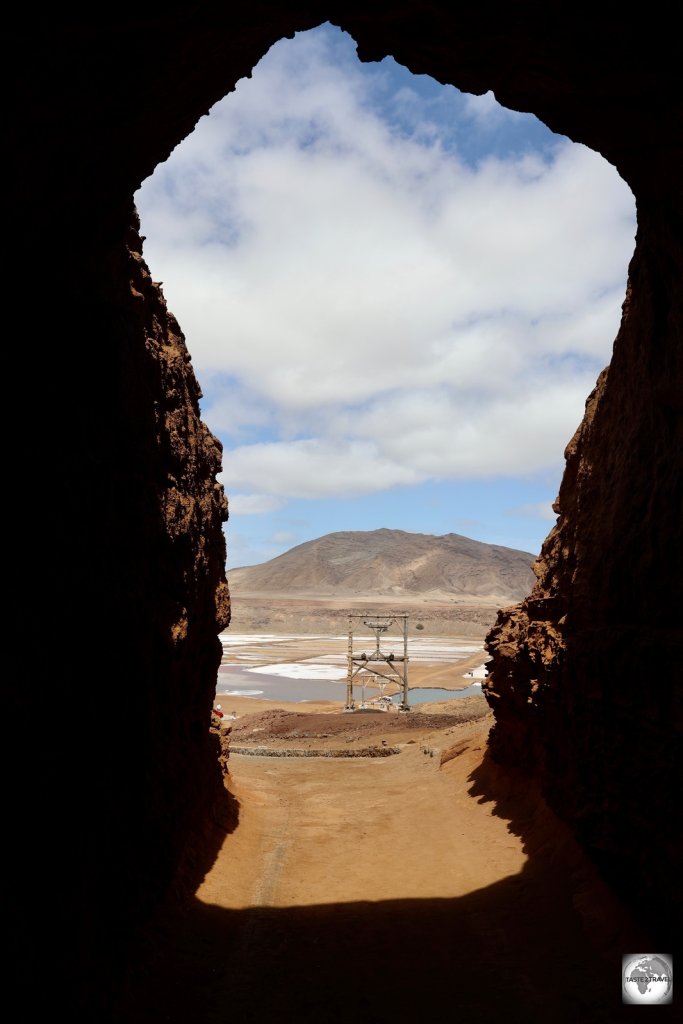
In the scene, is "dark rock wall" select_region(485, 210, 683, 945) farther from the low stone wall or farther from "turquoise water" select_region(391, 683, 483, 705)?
"turquoise water" select_region(391, 683, 483, 705)

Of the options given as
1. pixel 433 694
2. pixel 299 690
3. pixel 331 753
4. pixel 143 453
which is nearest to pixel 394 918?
pixel 143 453

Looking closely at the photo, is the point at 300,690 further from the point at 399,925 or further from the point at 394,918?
the point at 399,925

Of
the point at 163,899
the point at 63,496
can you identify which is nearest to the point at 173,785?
the point at 163,899

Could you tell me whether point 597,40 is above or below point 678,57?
above

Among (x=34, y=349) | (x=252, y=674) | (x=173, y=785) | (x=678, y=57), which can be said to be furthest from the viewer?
(x=252, y=674)

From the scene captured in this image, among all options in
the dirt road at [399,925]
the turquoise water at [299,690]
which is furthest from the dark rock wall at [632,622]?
the turquoise water at [299,690]

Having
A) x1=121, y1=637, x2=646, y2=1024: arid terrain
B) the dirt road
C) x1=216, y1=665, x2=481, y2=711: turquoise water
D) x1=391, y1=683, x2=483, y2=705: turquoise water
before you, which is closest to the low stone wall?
x1=121, y1=637, x2=646, y2=1024: arid terrain

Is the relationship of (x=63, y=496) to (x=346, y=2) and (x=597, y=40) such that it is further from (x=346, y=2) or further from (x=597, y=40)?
(x=597, y=40)
